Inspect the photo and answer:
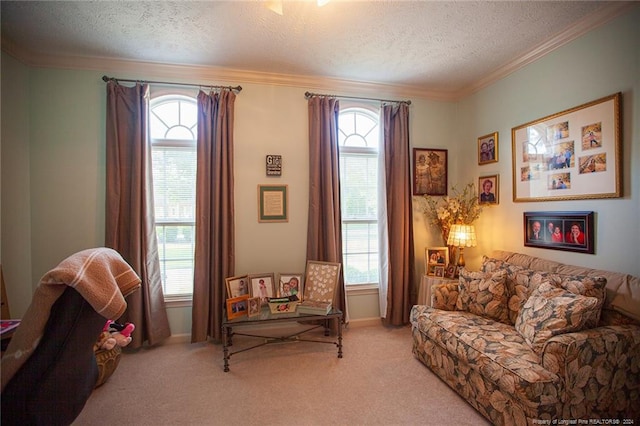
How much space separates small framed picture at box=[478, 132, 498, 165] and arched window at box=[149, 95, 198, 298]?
10.6 ft

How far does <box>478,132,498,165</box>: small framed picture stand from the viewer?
3.16 m

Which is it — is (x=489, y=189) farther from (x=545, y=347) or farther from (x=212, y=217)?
(x=212, y=217)

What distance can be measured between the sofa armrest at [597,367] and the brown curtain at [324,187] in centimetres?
196

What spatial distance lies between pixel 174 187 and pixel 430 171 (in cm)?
301

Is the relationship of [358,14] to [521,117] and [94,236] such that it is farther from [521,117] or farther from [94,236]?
[94,236]

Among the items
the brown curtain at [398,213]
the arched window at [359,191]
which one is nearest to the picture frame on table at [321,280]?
the arched window at [359,191]

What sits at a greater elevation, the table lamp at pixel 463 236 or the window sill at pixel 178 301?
the table lamp at pixel 463 236

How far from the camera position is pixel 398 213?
3.37 m

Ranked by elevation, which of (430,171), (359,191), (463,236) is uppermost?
(430,171)

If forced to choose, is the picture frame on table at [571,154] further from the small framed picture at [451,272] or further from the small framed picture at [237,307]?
the small framed picture at [237,307]

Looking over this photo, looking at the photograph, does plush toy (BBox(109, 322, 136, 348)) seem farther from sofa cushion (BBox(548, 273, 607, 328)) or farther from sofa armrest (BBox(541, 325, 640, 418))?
sofa cushion (BBox(548, 273, 607, 328))

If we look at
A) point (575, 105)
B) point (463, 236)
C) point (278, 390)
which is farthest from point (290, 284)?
point (575, 105)

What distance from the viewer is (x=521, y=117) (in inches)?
113

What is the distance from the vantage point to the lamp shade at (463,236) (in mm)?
3096
